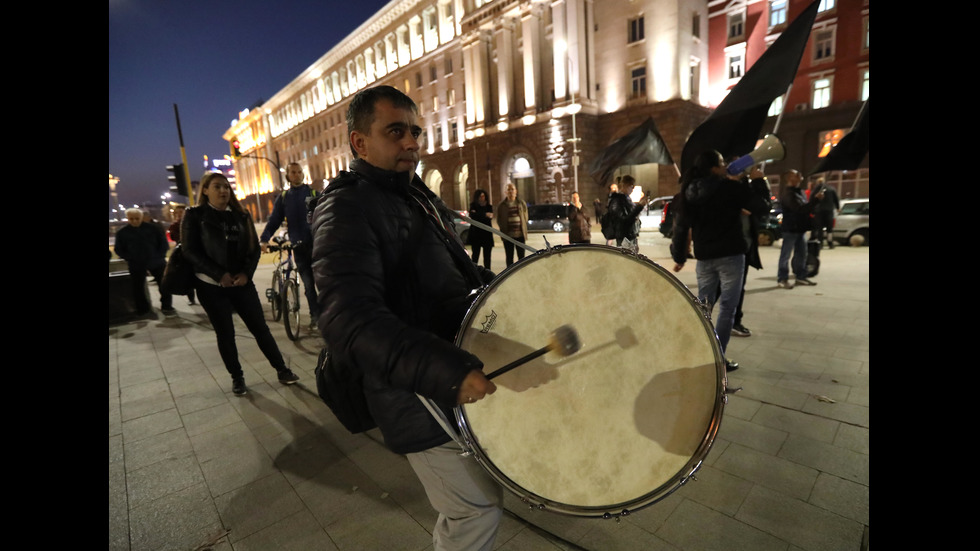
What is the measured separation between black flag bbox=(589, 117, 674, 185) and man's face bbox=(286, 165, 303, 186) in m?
5.04

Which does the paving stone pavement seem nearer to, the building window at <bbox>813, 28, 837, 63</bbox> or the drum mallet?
the drum mallet

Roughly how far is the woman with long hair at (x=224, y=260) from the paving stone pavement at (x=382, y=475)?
54 centimetres

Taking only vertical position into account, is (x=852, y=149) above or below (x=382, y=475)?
above

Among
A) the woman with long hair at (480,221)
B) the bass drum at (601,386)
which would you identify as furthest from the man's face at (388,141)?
the woman with long hair at (480,221)

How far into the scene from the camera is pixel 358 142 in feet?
5.02

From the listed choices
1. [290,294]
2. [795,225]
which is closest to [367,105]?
[290,294]

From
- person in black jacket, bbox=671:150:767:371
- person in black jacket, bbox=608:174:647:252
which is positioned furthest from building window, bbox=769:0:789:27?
person in black jacket, bbox=671:150:767:371

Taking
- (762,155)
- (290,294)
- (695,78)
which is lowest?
(290,294)

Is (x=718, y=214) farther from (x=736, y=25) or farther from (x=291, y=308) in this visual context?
(x=736, y=25)

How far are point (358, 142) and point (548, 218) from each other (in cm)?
2270
